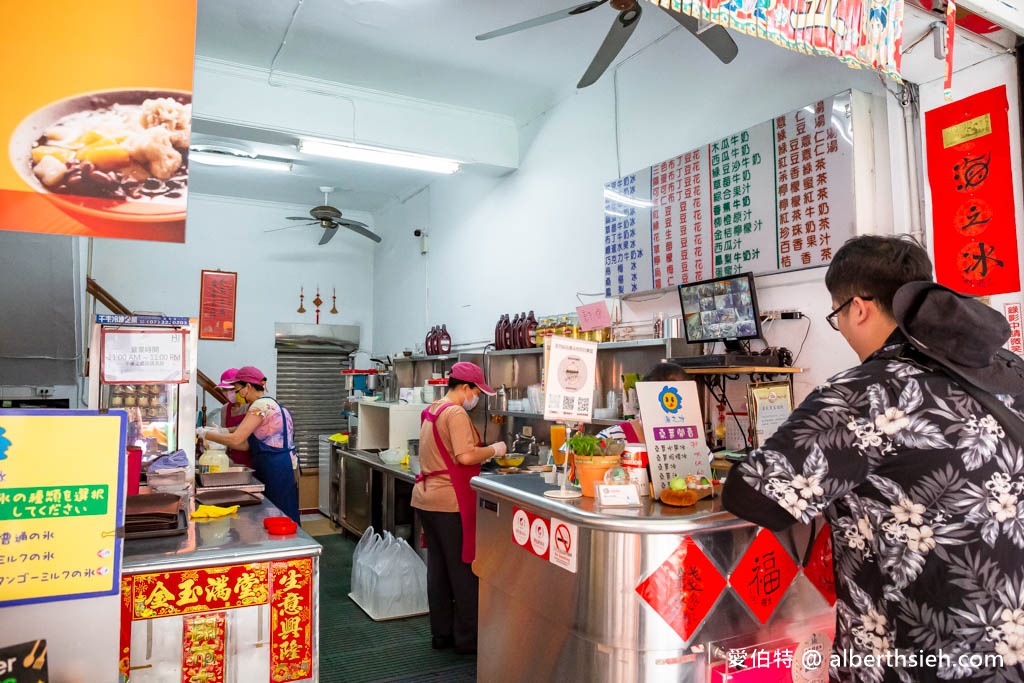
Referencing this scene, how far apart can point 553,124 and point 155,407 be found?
407cm

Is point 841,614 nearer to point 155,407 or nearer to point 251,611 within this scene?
point 251,611

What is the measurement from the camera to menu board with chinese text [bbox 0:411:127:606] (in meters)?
1.71

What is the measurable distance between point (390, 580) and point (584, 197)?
338 cm

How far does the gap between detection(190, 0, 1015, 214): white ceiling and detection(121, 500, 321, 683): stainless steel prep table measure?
3711 millimetres

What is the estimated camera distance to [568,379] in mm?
2607

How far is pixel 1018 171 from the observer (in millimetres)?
3027

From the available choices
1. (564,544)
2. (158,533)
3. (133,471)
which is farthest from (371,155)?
(564,544)

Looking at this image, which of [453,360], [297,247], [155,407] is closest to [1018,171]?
[155,407]

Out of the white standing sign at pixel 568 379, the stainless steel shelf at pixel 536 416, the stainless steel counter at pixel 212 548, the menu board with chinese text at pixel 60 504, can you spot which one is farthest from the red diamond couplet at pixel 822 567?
the menu board with chinese text at pixel 60 504

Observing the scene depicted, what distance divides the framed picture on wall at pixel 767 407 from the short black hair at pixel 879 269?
2.02m

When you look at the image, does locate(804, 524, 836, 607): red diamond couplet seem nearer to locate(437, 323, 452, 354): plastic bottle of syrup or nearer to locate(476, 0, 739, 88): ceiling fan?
locate(476, 0, 739, 88): ceiling fan

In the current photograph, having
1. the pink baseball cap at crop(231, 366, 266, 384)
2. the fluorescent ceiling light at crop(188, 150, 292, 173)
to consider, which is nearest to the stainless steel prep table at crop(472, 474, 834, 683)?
the pink baseball cap at crop(231, 366, 266, 384)

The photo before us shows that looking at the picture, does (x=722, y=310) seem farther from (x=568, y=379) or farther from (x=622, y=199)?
(x=568, y=379)

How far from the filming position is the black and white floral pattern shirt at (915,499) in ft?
5.06
